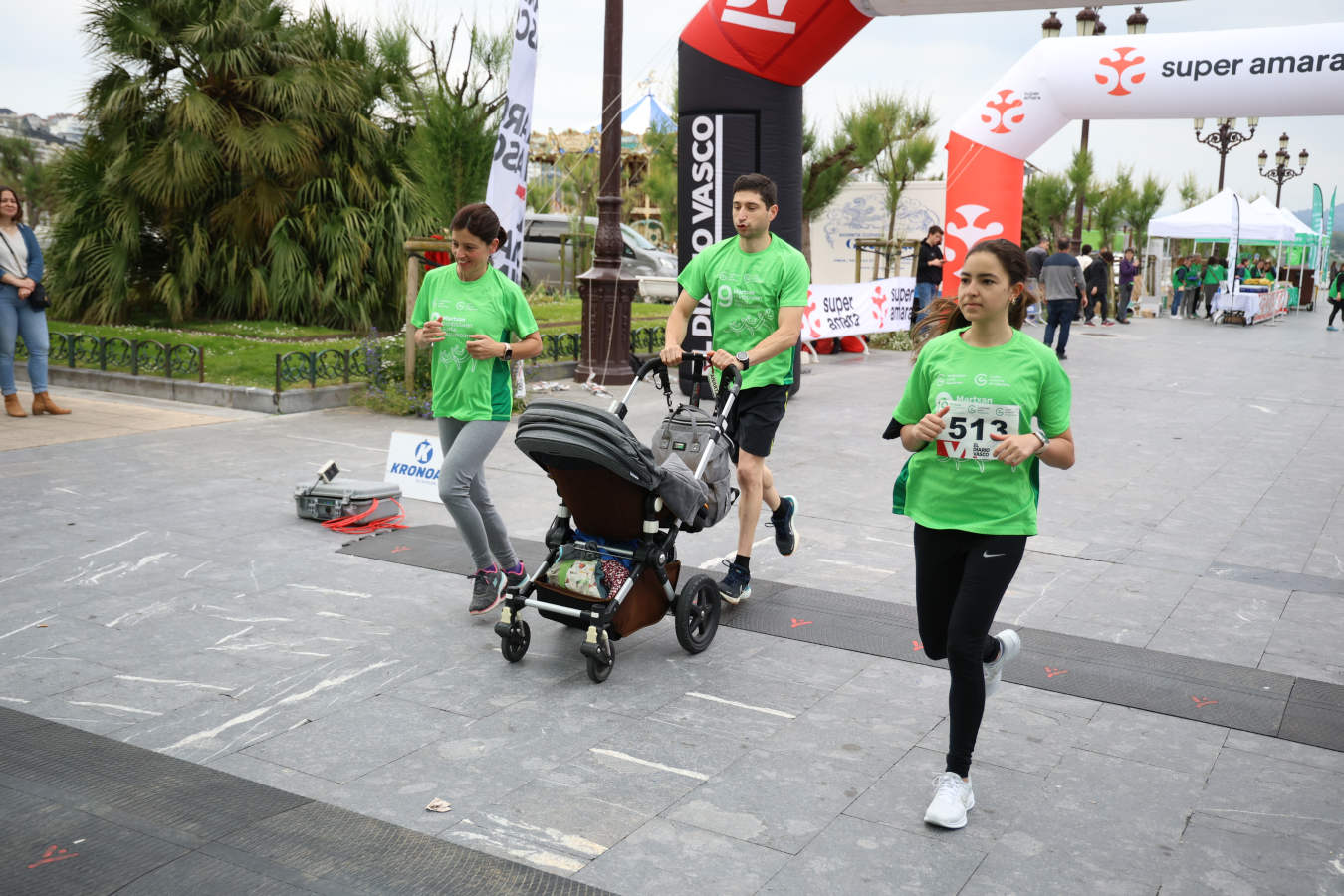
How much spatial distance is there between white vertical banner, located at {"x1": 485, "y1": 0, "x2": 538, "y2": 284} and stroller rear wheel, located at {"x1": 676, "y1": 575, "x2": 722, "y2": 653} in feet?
17.4

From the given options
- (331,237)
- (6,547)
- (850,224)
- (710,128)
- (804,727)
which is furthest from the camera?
(850,224)

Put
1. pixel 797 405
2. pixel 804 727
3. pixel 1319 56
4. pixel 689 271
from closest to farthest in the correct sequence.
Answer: pixel 804 727
pixel 689 271
pixel 797 405
pixel 1319 56

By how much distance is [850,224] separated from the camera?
26078 mm

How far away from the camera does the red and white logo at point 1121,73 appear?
1470 centimetres

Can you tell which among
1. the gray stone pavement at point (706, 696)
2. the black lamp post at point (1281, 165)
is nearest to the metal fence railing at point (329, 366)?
the gray stone pavement at point (706, 696)

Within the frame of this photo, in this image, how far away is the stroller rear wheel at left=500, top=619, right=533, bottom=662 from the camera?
4.74m

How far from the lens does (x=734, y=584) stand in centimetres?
562

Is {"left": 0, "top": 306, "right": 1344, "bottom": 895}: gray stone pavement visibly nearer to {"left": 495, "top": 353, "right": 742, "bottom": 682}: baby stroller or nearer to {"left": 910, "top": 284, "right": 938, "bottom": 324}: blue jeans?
{"left": 495, "top": 353, "right": 742, "bottom": 682}: baby stroller

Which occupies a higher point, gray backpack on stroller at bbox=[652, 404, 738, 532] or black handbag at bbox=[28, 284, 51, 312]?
black handbag at bbox=[28, 284, 51, 312]

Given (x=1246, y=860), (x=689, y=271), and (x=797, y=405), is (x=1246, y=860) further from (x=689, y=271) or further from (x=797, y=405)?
(x=797, y=405)

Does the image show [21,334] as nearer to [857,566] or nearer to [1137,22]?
[857,566]

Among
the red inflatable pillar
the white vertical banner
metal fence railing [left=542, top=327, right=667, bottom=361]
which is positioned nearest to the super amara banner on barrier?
the red inflatable pillar

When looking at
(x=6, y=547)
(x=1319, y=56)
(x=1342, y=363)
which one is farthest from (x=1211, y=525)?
(x=1342, y=363)

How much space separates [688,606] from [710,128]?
7509 millimetres
